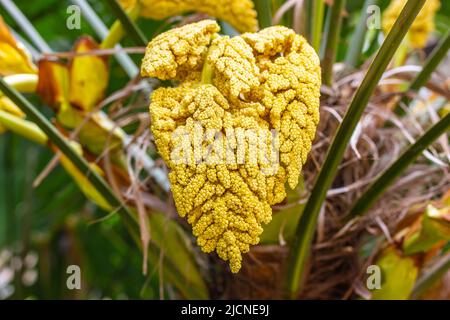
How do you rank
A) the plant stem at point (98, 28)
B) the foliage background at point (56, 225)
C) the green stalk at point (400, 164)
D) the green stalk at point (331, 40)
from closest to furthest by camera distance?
1. the green stalk at point (400, 164)
2. the green stalk at point (331, 40)
3. the plant stem at point (98, 28)
4. the foliage background at point (56, 225)

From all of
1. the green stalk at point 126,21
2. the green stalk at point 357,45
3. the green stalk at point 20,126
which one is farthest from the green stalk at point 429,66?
the green stalk at point 20,126

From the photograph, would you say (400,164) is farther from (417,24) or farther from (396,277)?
(417,24)

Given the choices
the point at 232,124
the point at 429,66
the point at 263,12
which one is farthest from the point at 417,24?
the point at 232,124

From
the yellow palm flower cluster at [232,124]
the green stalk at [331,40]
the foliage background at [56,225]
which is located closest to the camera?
the yellow palm flower cluster at [232,124]

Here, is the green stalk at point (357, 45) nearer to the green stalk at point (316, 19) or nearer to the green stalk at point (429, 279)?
the green stalk at point (316, 19)

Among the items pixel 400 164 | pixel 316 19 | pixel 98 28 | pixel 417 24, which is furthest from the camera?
pixel 417 24

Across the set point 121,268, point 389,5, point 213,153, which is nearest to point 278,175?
point 213,153

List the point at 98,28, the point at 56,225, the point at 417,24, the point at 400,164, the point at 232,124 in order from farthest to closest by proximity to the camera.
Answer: the point at 56,225 → the point at 417,24 → the point at 98,28 → the point at 400,164 → the point at 232,124
